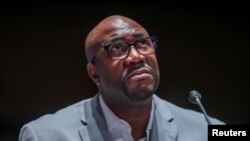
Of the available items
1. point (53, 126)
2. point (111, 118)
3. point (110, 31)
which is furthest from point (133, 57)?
point (53, 126)

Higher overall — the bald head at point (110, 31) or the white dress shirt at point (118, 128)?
the bald head at point (110, 31)

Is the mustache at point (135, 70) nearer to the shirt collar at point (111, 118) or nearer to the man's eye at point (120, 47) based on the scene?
the man's eye at point (120, 47)

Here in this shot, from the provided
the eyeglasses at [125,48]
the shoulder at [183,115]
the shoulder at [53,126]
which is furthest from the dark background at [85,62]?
the eyeglasses at [125,48]

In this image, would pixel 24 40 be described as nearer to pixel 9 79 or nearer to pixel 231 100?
pixel 9 79

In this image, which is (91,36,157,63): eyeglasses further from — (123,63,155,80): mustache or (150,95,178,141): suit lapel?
(150,95,178,141): suit lapel

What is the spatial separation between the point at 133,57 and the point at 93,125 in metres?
0.32

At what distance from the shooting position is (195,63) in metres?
3.03

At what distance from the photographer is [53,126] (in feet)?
6.61

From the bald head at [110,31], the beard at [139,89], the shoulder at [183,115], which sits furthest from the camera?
the shoulder at [183,115]

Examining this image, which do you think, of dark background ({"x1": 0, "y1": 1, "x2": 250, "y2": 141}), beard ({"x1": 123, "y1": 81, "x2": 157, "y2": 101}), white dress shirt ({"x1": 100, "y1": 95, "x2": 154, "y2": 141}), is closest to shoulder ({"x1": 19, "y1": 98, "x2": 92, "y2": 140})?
white dress shirt ({"x1": 100, "y1": 95, "x2": 154, "y2": 141})

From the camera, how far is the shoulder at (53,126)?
198 cm

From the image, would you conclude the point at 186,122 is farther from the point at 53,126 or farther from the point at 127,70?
the point at 53,126

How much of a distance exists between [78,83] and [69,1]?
46 cm

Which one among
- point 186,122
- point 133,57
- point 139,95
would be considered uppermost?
point 133,57
